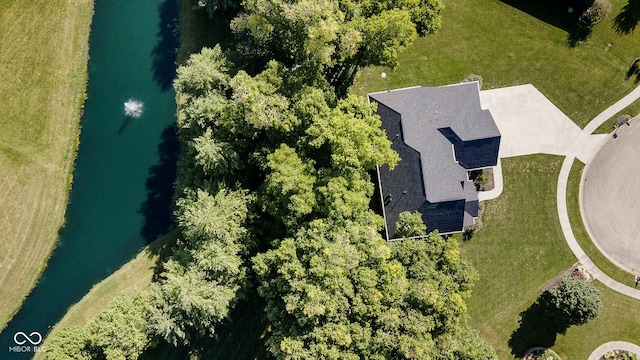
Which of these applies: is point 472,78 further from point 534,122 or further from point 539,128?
point 539,128

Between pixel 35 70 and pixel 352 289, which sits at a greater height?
pixel 35 70

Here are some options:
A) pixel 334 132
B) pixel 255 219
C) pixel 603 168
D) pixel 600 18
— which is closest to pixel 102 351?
pixel 255 219

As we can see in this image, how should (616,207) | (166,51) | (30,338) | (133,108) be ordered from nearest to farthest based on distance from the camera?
1. (30,338)
2. (616,207)
3. (133,108)
4. (166,51)

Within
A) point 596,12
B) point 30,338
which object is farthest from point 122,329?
point 596,12

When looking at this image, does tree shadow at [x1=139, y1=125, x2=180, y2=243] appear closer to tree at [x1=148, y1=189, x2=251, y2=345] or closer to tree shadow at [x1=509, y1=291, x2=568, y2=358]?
tree at [x1=148, y1=189, x2=251, y2=345]

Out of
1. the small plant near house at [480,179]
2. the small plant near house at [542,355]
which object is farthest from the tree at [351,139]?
the small plant near house at [542,355]

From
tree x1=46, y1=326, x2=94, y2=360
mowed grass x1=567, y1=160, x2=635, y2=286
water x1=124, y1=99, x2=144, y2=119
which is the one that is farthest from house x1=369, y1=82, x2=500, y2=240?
tree x1=46, y1=326, x2=94, y2=360

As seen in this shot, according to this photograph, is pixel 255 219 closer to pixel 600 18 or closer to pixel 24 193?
pixel 24 193
